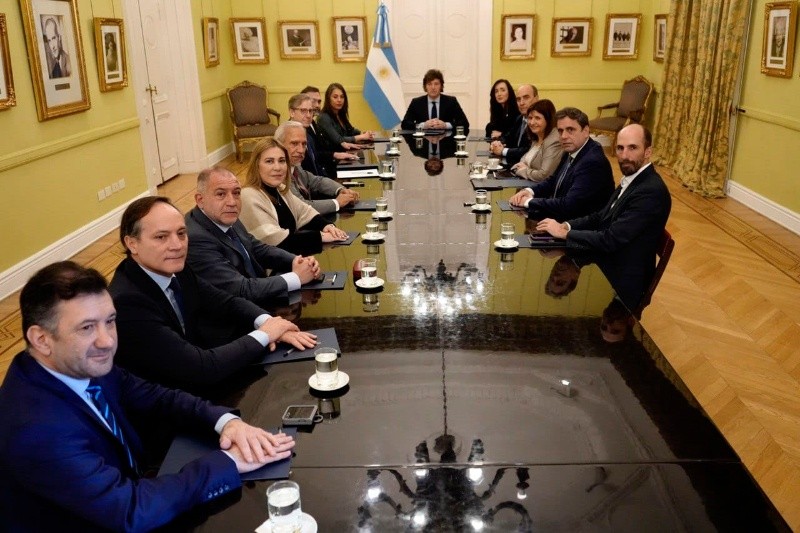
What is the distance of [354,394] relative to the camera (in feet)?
6.86

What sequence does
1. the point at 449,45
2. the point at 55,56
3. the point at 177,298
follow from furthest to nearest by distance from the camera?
the point at 449,45 → the point at 55,56 → the point at 177,298

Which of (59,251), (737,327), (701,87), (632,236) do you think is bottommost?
(737,327)

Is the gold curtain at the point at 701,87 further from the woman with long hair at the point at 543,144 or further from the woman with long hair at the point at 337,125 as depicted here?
the woman with long hair at the point at 337,125

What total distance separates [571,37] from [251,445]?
1023cm

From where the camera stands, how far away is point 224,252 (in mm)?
3012

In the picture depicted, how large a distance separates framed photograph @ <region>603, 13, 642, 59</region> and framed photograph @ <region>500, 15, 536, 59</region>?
3.87 ft

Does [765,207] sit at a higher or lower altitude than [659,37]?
lower

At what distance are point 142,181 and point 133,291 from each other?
19.9ft

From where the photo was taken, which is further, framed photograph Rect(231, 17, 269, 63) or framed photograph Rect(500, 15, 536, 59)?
framed photograph Rect(231, 17, 269, 63)

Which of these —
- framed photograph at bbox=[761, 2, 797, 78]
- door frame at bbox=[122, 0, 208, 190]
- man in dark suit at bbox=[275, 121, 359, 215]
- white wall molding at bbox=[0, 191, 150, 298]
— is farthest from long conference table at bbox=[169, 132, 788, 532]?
door frame at bbox=[122, 0, 208, 190]

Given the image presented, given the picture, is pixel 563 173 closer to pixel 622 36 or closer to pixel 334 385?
pixel 334 385

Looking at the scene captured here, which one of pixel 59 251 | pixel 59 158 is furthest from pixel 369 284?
pixel 59 158

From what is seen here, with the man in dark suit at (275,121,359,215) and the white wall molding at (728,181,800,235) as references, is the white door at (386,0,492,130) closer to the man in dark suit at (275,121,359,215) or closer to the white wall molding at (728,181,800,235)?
the white wall molding at (728,181,800,235)

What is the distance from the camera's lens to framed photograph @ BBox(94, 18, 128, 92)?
22.2 feet
